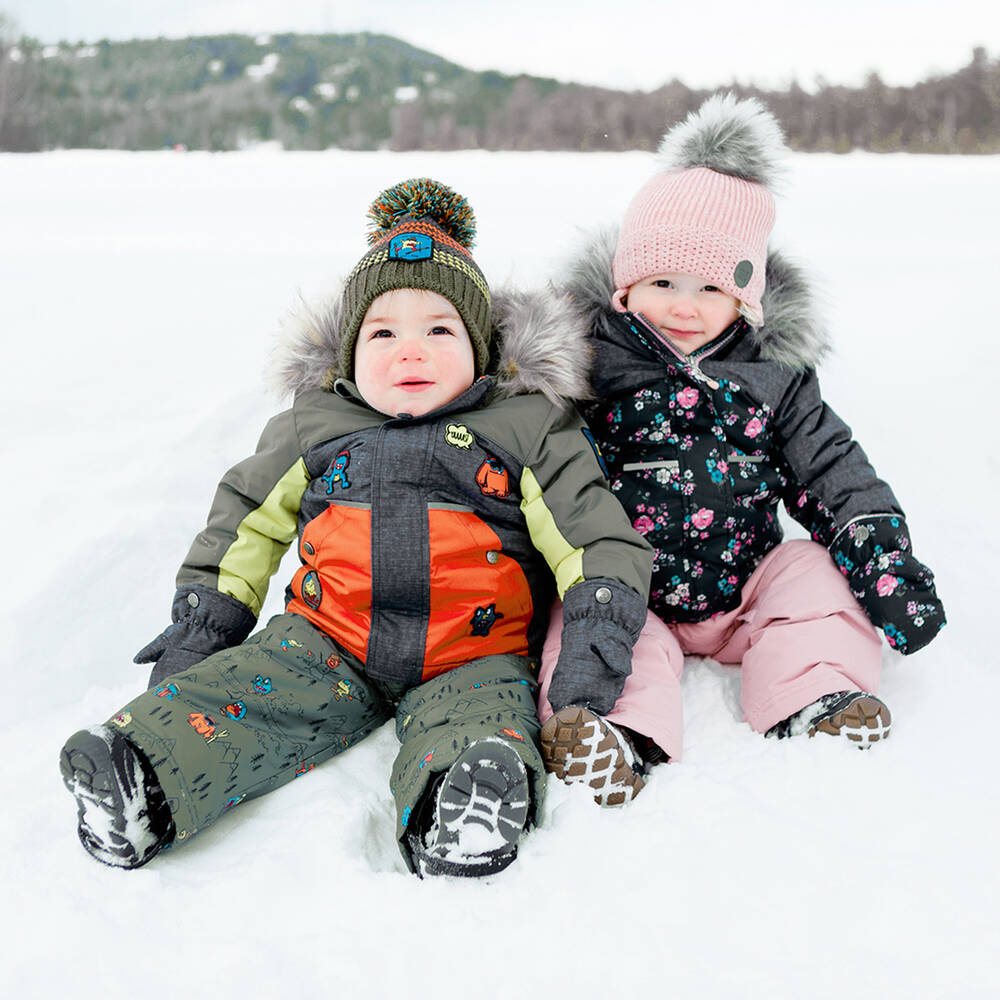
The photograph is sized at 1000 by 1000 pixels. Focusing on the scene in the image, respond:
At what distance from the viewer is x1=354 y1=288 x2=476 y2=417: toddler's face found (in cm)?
160

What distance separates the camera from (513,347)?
66.8 inches

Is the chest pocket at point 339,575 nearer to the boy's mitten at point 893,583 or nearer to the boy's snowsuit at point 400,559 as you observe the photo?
the boy's snowsuit at point 400,559

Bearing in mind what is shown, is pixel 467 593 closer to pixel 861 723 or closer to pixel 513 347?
pixel 513 347

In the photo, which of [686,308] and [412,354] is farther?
[686,308]

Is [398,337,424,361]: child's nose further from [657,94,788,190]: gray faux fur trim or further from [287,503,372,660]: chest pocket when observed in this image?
[657,94,788,190]: gray faux fur trim

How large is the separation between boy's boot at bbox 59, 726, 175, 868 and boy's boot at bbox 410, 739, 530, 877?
1.23ft

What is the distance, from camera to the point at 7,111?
7.28 meters

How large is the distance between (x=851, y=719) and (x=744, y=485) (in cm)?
53

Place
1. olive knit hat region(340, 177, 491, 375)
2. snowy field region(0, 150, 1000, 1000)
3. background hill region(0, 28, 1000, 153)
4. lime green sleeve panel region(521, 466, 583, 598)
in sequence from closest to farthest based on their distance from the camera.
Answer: snowy field region(0, 150, 1000, 1000)
lime green sleeve panel region(521, 466, 583, 598)
olive knit hat region(340, 177, 491, 375)
background hill region(0, 28, 1000, 153)

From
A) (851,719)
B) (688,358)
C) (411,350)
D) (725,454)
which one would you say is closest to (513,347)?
(411,350)

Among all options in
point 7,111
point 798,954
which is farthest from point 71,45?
point 798,954

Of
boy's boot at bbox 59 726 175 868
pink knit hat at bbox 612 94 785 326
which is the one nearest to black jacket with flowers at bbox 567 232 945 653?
pink knit hat at bbox 612 94 785 326

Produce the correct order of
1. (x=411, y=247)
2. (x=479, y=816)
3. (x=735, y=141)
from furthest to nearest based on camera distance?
1. (x=735, y=141)
2. (x=411, y=247)
3. (x=479, y=816)

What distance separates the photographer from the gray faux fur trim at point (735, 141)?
6.05 ft
